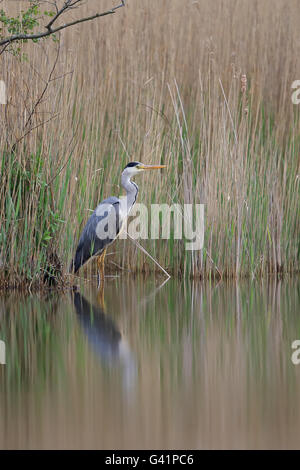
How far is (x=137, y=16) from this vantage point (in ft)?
26.8

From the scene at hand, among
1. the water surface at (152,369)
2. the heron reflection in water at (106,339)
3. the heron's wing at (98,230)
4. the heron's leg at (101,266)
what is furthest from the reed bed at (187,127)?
the heron reflection in water at (106,339)

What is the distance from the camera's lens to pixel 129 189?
306 inches

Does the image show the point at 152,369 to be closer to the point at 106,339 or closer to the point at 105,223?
the point at 106,339

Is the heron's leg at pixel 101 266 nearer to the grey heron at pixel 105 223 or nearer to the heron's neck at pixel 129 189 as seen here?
the grey heron at pixel 105 223

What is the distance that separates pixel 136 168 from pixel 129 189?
28 cm

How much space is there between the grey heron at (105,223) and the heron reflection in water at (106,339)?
910mm

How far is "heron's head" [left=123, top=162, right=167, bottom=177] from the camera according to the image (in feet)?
24.6

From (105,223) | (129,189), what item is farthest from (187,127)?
(105,223)

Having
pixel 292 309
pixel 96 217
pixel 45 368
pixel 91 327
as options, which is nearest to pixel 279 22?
pixel 96 217

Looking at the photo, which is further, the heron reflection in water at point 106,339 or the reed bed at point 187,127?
the reed bed at point 187,127

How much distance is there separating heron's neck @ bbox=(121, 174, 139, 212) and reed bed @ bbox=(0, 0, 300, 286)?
0.16 metres

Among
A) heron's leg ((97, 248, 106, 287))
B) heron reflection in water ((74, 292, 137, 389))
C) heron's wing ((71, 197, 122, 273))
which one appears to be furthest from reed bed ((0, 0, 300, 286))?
heron reflection in water ((74, 292, 137, 389))

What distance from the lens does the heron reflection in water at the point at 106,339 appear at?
4.51m

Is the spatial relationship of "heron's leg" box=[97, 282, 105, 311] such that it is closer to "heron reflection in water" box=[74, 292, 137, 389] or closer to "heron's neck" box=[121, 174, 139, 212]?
"heron reflection in water" box=[74, 292, 137, 389]
